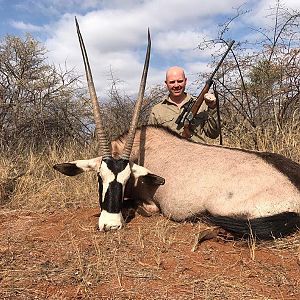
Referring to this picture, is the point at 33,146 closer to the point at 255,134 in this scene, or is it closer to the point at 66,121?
the point at 66,121

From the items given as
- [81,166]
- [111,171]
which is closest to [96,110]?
[81,166]

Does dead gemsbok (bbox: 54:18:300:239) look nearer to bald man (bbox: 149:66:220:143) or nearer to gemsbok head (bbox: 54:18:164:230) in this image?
gemsbok head (bbox: 54:18:164:230)

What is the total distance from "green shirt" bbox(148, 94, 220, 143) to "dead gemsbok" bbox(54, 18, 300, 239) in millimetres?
909

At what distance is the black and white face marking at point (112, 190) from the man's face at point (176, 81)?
1.86 metres

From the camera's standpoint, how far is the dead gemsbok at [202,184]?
3285 millimetres

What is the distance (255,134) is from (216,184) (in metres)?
2.35

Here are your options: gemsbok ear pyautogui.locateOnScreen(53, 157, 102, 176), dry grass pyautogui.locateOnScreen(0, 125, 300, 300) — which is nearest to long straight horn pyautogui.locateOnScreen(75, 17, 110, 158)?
gemsbok ear pyautogui.locateOnScreen(53, 157, 102, 176)

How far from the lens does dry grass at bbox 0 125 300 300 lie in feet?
7.67

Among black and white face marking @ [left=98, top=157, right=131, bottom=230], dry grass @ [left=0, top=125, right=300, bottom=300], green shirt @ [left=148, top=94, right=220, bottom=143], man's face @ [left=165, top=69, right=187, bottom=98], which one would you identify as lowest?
dry grass @ [left=0, top=125, right=300, bottom=300]

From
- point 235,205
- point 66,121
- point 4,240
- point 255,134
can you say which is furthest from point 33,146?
point 235,205

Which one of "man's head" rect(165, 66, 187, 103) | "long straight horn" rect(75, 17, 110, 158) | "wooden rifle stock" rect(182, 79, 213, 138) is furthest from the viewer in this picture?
"man's head" rect(165, 66, 187, 103)

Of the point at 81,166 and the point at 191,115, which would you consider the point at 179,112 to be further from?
the point at 81,166

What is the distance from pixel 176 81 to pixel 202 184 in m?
2.05

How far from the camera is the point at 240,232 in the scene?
3285mm
